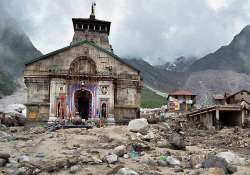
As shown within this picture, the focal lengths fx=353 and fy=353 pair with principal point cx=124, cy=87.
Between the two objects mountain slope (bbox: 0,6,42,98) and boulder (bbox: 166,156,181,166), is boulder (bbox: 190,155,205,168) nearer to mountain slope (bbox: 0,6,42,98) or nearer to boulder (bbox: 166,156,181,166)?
boulder (bbox: 166,156,181,166)

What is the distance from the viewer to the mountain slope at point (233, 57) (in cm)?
17500

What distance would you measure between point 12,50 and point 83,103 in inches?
3911

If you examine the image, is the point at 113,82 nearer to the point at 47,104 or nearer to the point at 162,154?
the point at 47,104

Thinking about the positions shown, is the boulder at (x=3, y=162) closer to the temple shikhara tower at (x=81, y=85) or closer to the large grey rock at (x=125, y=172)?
the large grey rock at (x=125, y=172)

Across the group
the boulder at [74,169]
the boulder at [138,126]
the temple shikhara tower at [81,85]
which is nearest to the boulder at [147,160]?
the boulder at [74,169]

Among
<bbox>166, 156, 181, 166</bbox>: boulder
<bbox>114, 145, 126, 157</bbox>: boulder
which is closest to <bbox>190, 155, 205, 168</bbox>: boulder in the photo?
<bbox>166, 156, 181, 166</bbox>: boulder

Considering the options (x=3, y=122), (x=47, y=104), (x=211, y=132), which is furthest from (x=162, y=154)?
(x=3, y=122)

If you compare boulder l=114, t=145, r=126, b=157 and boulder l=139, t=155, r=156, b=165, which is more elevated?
boulder l=114, t=145, r=126, b=157

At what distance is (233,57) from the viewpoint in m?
185

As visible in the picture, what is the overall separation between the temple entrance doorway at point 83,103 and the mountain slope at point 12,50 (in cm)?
Result: 7295

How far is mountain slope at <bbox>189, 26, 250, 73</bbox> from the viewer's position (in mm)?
175000

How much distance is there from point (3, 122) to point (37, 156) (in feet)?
61.7

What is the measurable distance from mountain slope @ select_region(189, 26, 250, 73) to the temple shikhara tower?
144071mm

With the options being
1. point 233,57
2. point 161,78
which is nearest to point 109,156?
point 161,78
